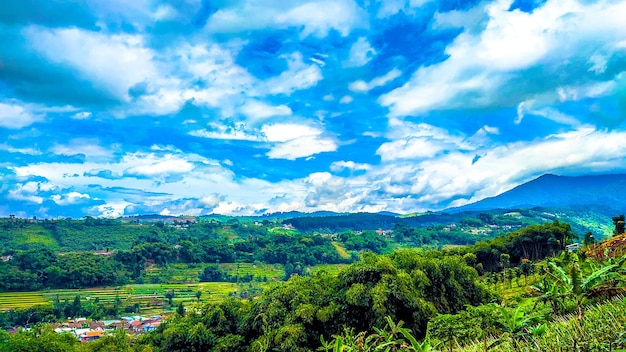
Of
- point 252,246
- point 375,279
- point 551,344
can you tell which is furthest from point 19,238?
point 551,344

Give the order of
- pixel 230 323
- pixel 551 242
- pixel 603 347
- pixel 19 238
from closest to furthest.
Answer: pixel 603 347, pixel 230 323, pixel 551 242, pixel 19 238

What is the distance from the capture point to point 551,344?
592cm

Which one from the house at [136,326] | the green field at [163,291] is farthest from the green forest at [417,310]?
the house at [136,326]

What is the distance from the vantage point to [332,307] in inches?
637

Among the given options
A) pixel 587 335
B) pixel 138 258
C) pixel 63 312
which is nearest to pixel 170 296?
pixel 63 312

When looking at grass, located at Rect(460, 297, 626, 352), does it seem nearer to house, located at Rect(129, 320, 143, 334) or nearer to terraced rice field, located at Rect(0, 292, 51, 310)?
house, located at Rect(129, 320, 143, 334)

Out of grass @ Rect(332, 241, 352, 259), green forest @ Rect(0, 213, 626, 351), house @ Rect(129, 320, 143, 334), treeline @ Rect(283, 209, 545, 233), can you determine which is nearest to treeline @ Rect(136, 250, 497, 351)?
green forest @ Rect(0, 213, 626, 351)

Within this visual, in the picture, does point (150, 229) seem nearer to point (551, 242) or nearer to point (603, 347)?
point (551, 242)

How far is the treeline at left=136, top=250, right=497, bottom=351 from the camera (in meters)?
15.5

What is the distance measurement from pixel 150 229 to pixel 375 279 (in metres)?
120

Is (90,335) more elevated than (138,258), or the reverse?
(138,258)

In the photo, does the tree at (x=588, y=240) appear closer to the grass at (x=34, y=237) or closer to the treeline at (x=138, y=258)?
the treeline at (x=138, y=258)

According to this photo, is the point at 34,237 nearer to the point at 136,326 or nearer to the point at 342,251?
the point at 136,326

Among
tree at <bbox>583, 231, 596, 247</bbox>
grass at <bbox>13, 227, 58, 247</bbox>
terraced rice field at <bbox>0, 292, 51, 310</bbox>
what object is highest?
grass at <bbox>13, 227, 58, 247</bbox>
